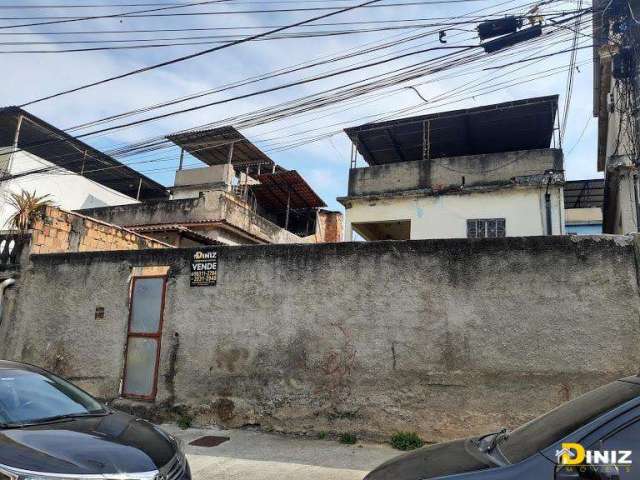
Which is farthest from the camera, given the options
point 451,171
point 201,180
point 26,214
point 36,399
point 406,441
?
point 201,180

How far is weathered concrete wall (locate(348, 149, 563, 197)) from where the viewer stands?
42.0 feet

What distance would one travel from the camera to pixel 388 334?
19.2 feet

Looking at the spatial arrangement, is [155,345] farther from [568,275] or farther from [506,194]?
[506,194]

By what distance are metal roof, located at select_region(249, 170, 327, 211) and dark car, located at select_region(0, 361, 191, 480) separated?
50.5 ft

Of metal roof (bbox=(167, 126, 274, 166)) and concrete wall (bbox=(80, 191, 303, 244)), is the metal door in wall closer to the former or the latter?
concrete wall (bbox=(80, 191, 303, 244))

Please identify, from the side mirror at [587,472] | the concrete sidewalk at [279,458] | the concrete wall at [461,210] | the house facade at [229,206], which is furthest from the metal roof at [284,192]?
the side mirror at [587,472]

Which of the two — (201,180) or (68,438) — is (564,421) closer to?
(68,438)

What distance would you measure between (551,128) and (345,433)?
11673 mm

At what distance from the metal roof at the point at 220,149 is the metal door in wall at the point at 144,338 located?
12.8 m

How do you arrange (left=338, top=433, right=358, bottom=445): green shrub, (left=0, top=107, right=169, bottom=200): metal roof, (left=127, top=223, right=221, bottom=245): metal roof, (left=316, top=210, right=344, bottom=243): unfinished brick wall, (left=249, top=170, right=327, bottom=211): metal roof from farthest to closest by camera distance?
(left=316, top=210, right=344, bottom=243): unfinished brick wall < (left=249, top=170, right=327, bottom=211): metal roof < (left=0, top=107, right=169, bottom=200): metal roof < (left=127, top=223, right=221, bottom=245): metal roof < (left=338, top=433, right=358, bottom=445): green shrub

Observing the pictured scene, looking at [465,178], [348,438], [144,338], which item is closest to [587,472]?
[348,438]

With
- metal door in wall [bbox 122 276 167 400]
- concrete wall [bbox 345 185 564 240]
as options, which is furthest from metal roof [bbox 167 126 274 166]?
metal door in wall [bbox 122 276 167 400]

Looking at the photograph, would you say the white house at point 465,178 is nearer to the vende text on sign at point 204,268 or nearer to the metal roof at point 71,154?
the vende text on sign at point 204,268

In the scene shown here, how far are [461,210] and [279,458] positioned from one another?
9869mm
